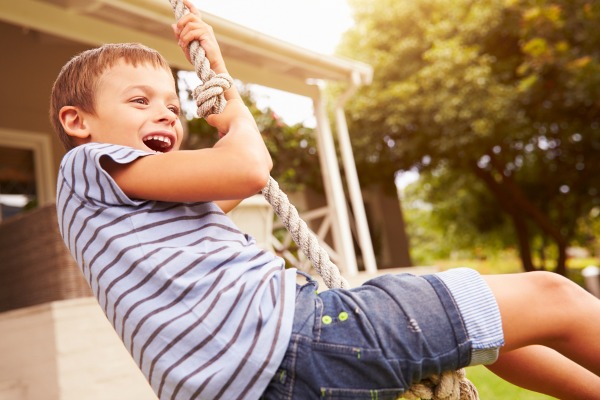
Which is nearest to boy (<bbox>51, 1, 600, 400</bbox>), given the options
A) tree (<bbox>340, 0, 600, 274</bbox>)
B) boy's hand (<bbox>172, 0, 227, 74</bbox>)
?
boy's hand (<bbox>172, 0, 227, 74</bbox>)

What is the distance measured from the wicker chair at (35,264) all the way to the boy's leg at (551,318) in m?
3.35

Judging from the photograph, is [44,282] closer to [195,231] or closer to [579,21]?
[195,231]

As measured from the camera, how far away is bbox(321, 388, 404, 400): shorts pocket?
1222 millimetres

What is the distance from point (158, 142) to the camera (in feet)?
5.09

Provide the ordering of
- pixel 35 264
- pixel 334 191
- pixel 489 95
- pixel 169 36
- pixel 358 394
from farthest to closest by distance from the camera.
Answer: pixel 489 95, pixel 334 191, pixel 169 36, pixel 35 264, pixel 358 394

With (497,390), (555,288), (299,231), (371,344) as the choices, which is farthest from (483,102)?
(371,344)

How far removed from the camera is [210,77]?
160 centimetres

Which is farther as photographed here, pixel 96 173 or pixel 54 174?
pixel 54 174

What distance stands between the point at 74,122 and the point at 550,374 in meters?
1.28

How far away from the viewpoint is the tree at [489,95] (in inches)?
463

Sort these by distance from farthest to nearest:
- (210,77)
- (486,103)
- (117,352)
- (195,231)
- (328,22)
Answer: (328,22) < (486,103) < (117,352) < (210,77) < (195,231)

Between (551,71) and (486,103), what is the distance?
6.85 feet

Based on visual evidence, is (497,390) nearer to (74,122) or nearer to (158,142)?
(158,142)

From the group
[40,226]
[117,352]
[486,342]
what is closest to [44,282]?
[40,226]
